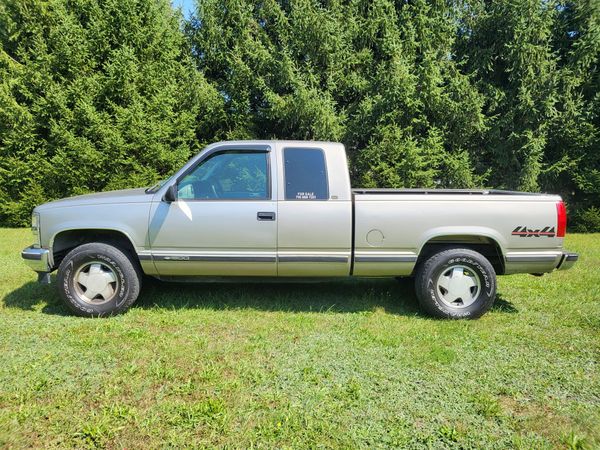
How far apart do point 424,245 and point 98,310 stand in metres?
3.59

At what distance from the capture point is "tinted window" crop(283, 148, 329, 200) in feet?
15.3

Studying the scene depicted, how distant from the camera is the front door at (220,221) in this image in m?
4.61

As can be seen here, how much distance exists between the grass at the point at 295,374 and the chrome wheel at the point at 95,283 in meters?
0.28

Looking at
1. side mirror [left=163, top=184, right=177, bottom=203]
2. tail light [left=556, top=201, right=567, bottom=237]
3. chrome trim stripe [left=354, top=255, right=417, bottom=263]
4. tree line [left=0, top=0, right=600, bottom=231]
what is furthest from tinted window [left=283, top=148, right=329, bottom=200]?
tree line [left=0, top=0, right=600, bottom=231]

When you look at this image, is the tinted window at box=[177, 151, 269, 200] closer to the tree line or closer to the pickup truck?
the pickup truck

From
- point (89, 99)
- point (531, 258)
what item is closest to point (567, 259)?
point (531, 258)

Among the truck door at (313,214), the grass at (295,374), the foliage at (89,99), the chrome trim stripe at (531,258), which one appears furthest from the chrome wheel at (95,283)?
the foliage at (89,99)

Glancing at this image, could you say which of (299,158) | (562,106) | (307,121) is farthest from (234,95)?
(562,106)

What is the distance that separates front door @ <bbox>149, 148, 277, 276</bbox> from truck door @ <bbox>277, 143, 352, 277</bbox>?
13cm

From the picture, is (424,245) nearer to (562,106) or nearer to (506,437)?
(506,437)

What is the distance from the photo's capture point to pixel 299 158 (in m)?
4.76

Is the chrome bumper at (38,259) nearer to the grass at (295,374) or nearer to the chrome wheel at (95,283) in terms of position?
the chrome wheel at (95,283)

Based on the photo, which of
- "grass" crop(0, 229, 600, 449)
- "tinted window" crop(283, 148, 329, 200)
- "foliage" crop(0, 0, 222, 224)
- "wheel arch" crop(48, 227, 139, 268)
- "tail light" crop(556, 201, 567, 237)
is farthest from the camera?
"foliage" crop(0, 0, 222, 224)

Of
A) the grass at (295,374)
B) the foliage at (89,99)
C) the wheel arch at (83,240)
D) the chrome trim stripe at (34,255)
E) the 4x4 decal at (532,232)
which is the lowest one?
the grass at (295,374)
